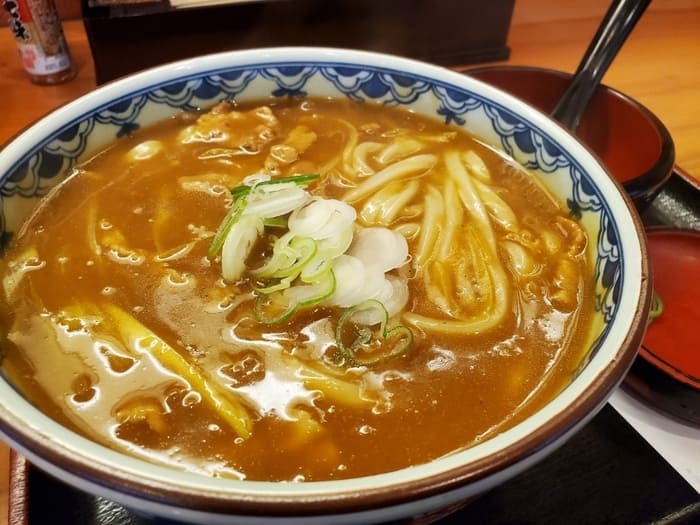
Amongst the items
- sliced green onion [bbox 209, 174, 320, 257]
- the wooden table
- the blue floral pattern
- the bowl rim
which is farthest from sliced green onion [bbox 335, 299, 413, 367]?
the wooden table

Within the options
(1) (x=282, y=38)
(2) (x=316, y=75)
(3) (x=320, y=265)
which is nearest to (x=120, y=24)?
(1) (x=282, y=38)

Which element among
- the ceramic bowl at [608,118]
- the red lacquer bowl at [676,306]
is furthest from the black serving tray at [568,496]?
the ceramic bowl at [608,118]

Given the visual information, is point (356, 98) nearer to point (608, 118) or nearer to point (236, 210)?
point (236, 210)

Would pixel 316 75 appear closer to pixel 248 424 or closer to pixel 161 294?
pixel 161 294

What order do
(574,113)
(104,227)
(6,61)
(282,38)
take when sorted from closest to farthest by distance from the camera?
(104,227), (574,113), (282,38), (6,61)

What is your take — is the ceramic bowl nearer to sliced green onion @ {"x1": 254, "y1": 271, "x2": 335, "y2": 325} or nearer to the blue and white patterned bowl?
the blue and white patterned bowl

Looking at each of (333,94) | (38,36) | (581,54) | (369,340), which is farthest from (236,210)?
(581,54)
